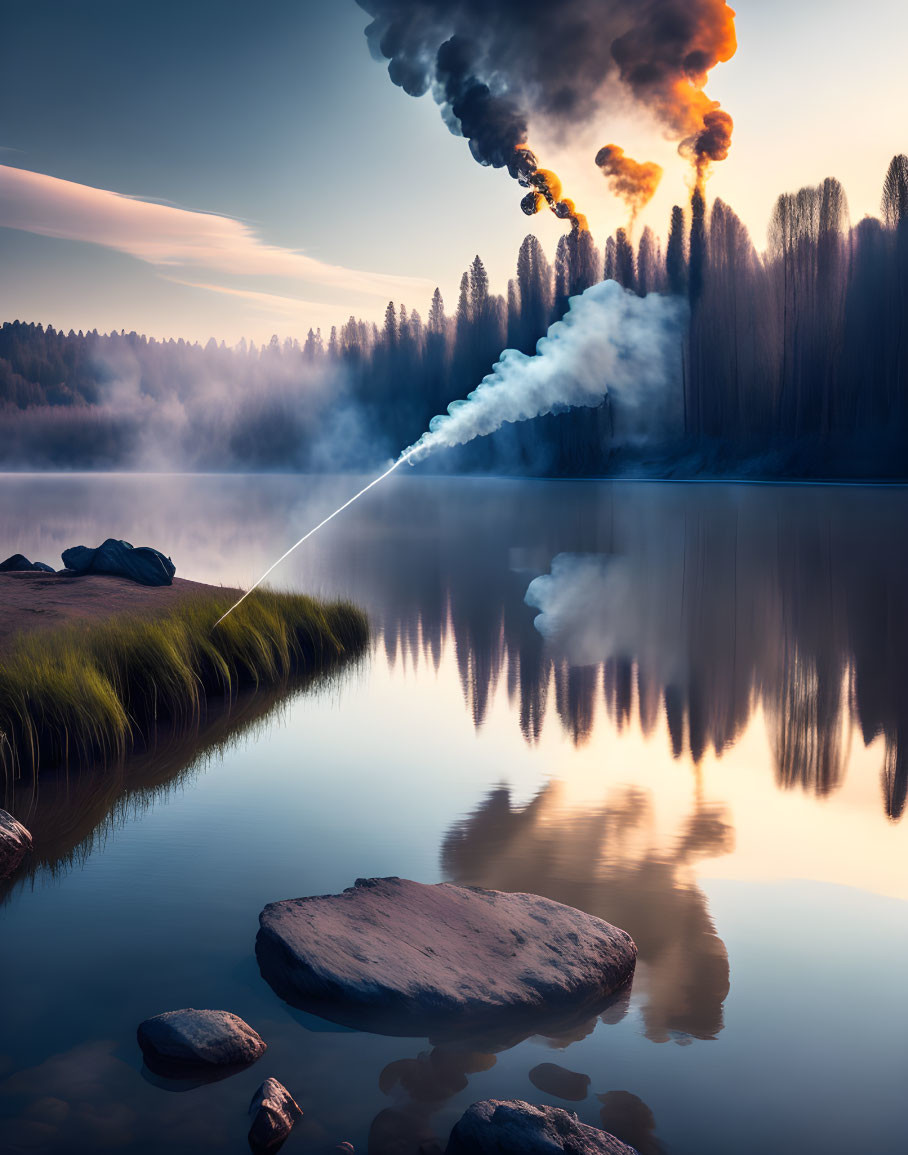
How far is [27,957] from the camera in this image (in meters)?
5.47

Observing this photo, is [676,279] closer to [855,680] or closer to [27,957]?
[855,680]

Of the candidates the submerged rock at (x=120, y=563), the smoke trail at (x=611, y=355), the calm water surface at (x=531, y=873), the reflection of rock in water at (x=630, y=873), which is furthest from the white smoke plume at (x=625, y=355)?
the reflection of rock in water at (x=630, y=873)

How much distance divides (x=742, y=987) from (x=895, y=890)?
194 cm

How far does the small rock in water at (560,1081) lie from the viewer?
14.1ft

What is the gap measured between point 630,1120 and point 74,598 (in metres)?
12.6

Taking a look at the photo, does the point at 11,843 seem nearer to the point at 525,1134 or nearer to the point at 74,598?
the point at 525,1134

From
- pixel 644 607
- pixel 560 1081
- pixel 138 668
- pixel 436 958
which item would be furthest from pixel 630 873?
pixel 644 607

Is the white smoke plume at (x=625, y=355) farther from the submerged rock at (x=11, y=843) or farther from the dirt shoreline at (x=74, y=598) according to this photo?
the submerged rock at (x=11, y=843)

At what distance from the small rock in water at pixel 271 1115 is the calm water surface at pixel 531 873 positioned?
105 millimetres

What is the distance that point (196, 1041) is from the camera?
4.41 meters

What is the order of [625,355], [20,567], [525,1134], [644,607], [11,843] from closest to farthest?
1. [525,1134]
2. [11,843]
3. [20,567]
4. [644,607]
5. [625,355]

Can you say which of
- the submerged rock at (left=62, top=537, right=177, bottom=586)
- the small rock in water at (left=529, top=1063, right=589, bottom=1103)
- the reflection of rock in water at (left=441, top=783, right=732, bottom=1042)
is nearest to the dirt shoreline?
the submerged rock at (left=62, top=537, right=177, bottom=586)

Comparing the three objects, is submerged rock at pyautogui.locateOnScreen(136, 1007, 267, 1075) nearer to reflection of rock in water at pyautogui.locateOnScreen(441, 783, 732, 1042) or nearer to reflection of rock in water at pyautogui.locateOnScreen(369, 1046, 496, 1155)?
reflection of rock in water at pyautogui.locateOnScreen(369, 1046, 496, 1155)

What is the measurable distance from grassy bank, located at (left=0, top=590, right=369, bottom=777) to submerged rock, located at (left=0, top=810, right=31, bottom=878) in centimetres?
173
